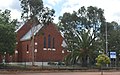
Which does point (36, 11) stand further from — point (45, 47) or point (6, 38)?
point (45, 47)

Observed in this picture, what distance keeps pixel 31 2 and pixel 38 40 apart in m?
21.8

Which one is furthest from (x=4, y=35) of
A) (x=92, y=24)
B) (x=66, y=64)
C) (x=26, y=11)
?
(x=92, y=24)

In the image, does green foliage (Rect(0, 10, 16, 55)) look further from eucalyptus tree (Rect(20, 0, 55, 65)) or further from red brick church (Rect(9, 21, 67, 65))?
red brick church (Rect(9, 21, 67, 65))

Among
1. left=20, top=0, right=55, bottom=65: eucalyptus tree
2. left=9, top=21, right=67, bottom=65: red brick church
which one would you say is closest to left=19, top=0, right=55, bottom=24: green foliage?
left=20, top=0, right=55, bottom=65: eucalyptus tree

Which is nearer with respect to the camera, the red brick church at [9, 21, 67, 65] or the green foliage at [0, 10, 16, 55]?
the green foliage at [0, 10, 16, 55]

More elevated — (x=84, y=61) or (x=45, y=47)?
(x=45, y=47)

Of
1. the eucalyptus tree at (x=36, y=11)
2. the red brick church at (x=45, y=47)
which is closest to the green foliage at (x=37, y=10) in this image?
the eucalyptus tree at (x=36, y=11)

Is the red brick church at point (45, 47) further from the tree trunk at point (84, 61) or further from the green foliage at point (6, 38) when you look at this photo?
the green foliage at point (6, 38)

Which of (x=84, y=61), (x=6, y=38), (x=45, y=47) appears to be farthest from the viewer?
(x=45, y=47)

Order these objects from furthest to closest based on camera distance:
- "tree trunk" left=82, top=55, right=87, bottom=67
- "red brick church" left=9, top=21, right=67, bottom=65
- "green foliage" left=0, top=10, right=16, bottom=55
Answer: "red brick church" left=9, top=21, right=67, bottom=65 < "tree trunk" left=82, top=55, right=87, bottom=67 < "green foliage" left=0, top=10, right=16, bottom=55

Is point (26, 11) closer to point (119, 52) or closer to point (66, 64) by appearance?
point (66, 64)

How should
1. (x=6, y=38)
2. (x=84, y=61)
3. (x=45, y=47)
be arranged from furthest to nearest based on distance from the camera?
(x=45, y=47), (x=84, y=61), (x=6, y=38)

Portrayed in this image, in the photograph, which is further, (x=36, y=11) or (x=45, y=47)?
(x=45, y=47)

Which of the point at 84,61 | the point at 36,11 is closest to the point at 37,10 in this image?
the point at 36,11
